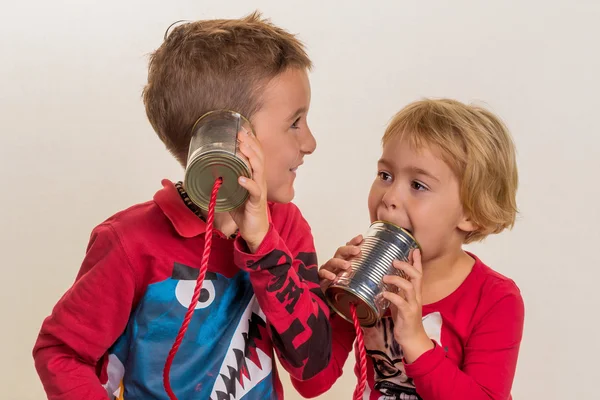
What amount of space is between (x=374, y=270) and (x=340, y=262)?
0.08m

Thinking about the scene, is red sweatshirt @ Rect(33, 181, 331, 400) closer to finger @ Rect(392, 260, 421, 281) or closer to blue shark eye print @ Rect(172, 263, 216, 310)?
blue shark eye print @ Rect(172, 263, 216, 310)

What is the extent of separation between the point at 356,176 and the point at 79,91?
0.86 m

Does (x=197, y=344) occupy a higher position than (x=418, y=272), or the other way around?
(x=418, y=272)

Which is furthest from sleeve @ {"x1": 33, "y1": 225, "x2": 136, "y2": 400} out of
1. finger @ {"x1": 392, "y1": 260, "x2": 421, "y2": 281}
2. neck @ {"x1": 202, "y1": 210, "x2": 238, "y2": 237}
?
finger @ {"x1": 392, "y1": 260, "x2": 421, "y2": 281}

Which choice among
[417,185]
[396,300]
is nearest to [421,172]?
[417,185]

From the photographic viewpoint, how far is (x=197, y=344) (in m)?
1.70

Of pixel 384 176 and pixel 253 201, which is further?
pixel 384 176

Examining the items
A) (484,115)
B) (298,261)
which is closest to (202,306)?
(298,261)

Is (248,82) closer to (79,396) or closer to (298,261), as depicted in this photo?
(298,261)

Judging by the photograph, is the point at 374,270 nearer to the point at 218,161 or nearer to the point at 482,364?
the point at 482,364

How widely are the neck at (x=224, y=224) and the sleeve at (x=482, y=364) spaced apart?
417 millimetres

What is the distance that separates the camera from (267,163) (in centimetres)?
166

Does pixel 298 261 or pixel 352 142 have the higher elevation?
pixel 352 142

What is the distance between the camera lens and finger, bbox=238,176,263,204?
1.47m
